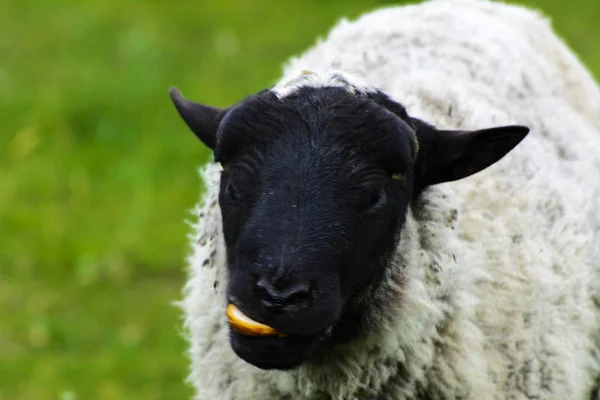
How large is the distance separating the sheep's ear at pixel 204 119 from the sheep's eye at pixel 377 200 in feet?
2.36

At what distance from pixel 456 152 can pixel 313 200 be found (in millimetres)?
658

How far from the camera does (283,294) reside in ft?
12.0

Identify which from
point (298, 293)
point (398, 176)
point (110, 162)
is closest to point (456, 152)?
point (398, 176)

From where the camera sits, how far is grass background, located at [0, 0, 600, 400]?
744 centimetres

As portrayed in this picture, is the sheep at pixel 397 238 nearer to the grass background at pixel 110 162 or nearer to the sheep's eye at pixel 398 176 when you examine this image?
the sheep's eye at pixel 398 176

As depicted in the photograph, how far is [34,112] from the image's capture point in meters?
10.7

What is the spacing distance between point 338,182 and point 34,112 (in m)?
7.27

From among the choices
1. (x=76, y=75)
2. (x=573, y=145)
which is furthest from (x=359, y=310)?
(x=76, y=75)

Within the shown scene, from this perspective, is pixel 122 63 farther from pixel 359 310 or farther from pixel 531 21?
pixel 359 310

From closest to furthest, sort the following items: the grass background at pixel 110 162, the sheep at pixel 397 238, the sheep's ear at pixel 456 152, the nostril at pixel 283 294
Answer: the nostril at pixel 283 294 → the sheep at pixel 397 238 → the sheep's ear at pixel 456 152 → the grass background at pixel 110 162

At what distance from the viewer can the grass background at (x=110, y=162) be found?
293 inches

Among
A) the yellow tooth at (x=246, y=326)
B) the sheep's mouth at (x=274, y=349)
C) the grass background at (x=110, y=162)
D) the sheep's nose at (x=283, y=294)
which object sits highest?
the sheep's nose at (x=283, y=294)

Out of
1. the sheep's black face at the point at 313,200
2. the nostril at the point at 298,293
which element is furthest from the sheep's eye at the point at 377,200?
the nostril at the point at 298,293

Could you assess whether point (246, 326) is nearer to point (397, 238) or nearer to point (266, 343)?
point (266, 343)
